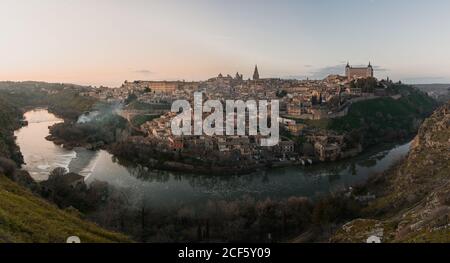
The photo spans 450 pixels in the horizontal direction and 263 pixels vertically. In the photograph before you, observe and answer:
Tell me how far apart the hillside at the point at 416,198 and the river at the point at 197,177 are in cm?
184

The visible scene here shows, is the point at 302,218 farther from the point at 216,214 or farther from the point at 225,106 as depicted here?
the point at 225,106

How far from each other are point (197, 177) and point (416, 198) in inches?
289

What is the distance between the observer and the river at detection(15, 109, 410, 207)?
1120cm

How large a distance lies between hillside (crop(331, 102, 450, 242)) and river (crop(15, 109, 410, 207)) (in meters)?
1.84

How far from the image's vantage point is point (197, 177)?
13617 millimetres

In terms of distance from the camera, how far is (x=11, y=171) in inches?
293

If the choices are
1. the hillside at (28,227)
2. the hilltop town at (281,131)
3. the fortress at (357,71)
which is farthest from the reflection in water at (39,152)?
the fortress at (357,71)

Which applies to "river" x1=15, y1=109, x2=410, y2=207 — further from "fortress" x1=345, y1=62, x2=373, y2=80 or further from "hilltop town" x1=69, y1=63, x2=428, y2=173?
"fortress" x1=345, y1=62, x2=373, y2=80

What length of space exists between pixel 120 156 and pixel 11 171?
30.1 feet

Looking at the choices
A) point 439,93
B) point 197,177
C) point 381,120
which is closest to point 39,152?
point 197,177

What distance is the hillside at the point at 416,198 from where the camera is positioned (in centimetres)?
441

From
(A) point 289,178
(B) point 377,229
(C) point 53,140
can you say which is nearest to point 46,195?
(B) point 377,229

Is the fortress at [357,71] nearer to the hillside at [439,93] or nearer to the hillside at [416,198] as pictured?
the hillside at [439,93]
